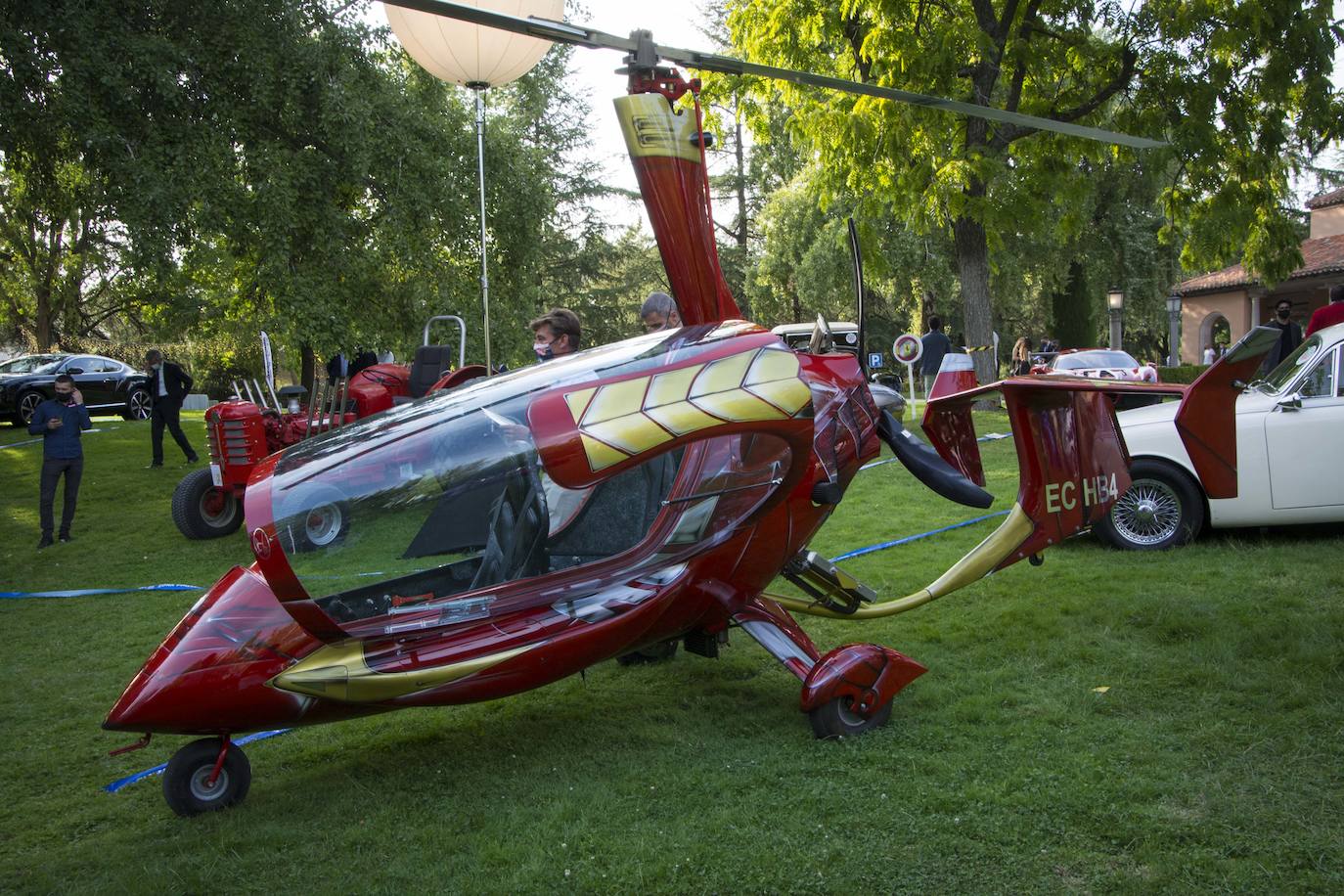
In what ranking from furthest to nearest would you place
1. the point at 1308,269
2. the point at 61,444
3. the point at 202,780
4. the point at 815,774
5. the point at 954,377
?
the point at 1308,269, the point at 61,444, the point at 954,377, the point at 815,774, the point at 202,780

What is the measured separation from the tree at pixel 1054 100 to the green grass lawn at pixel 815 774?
8.98 m

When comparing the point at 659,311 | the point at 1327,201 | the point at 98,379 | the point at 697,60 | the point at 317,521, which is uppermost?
the point at 1327,201

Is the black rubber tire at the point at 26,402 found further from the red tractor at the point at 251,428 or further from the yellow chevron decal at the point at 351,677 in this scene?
the yellow chevron decal at the point at 351,677

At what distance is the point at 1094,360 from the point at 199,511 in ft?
55.1

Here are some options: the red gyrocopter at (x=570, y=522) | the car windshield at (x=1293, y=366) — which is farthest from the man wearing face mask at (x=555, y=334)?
the car windshield at (x=1293, y=366)

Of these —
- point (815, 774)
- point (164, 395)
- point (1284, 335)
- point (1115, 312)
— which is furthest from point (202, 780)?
point (1115, 312)

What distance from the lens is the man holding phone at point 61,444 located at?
1033cm

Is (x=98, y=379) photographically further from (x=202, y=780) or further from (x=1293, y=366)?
(x=1293, y=366)

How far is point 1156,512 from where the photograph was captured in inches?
303

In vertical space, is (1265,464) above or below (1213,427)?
below

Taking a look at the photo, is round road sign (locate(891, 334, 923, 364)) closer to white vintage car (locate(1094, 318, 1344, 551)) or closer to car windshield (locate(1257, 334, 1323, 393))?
white vintage car (locate(1094, 318, 1344, 551))

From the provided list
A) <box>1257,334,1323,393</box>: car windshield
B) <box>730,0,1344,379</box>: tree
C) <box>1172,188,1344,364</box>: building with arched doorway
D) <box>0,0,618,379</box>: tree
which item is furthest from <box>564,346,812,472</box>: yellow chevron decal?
<box>1172,188,1344,364</box>: building with arched doorway

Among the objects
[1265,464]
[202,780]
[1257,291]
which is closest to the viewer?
[202,780]

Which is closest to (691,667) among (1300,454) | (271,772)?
(271,772)
